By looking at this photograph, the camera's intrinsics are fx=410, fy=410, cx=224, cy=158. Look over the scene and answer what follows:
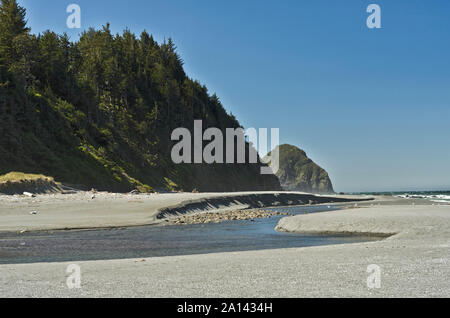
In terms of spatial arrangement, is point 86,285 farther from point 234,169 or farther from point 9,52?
point 234,169

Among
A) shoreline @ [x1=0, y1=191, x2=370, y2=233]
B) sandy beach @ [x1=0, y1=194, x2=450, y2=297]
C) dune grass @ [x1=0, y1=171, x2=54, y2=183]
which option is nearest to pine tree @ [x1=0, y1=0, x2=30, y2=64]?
dune grass @ [x1=0, y1=171, x2=54, y2=183]

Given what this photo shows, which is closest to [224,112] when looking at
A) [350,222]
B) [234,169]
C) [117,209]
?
[234,169]

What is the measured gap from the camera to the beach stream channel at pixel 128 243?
15.8 m

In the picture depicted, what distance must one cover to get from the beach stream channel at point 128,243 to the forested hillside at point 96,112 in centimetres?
2252

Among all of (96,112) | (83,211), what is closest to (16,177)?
(83,211)

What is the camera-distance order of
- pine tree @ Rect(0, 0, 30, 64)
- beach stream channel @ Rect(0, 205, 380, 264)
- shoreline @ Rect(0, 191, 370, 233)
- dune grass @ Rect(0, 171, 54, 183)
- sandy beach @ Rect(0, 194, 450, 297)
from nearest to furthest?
sandy beach @ Rect(0, 194, 450, 297), beach stream channel @ Rect(0, 205, 380, 264), shoreline @ Rect(0, 191, 370, 233), dune grass @ Rect(0, 171, 54, 183), pine tree @ Rect(0, 0, 30, 64)

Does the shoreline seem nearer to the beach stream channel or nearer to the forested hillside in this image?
the beach stream channel

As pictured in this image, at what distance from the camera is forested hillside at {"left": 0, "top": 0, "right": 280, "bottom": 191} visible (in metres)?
48.5

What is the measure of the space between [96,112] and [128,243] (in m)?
53.3

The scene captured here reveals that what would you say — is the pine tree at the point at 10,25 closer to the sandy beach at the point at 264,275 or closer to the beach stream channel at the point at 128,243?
the beach stream channel at the point at 128,243

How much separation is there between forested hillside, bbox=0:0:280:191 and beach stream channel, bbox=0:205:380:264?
73.9 ft

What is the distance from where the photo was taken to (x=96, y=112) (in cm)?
6862

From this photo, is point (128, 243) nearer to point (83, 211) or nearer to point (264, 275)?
point (264, 275)
